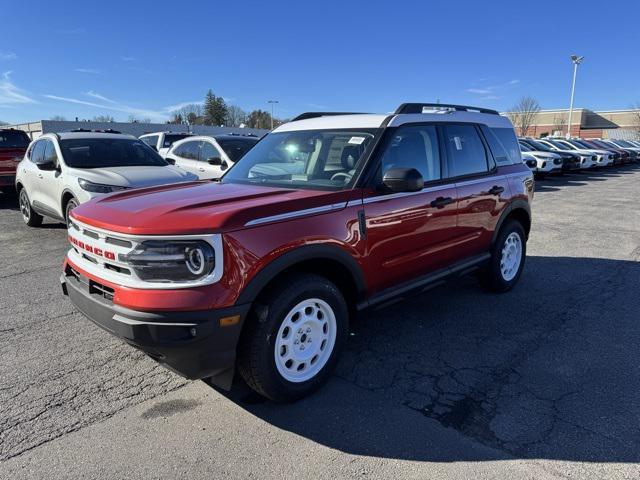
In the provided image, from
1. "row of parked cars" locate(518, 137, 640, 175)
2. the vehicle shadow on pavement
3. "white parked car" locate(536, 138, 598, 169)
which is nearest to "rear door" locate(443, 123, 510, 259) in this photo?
the vehicle shadow on pavement

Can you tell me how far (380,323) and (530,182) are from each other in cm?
274

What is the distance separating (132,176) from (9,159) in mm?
6016

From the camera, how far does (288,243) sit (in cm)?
291

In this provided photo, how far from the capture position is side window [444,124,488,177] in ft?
14.5

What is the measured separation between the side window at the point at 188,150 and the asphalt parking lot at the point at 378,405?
6.01 metres

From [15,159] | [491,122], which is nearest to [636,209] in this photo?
[491,122]

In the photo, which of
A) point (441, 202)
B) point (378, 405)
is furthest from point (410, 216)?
point (378, 405)

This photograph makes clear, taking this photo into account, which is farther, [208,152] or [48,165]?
[208,152]

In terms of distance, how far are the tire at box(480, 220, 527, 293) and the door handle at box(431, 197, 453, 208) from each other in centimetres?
124

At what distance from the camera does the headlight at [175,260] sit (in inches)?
103

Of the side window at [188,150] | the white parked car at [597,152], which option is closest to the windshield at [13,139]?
the side window at [188,150]

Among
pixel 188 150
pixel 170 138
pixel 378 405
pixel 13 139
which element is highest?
pixel 170 138

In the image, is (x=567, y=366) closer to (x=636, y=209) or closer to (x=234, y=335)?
(x=234, y=335)

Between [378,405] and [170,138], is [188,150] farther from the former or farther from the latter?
[378,405]
